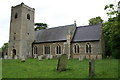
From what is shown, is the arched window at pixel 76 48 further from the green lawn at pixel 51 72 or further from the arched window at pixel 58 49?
the green lawn at pixel 51 72

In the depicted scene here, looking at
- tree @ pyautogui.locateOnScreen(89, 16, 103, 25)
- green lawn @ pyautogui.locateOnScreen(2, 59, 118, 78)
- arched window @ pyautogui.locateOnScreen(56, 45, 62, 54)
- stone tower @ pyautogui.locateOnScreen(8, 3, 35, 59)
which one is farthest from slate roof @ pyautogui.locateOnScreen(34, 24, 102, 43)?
green lawn @ pyautogui.locateOnScreen(2, 59, 118, 78)

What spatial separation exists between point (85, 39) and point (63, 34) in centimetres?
581

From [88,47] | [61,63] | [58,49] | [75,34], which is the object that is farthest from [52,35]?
[61,63]

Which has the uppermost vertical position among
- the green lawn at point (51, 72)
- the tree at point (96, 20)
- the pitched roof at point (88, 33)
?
the tree at point (96, 20)

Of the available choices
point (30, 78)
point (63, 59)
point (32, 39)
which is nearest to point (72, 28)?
point (32, 39)

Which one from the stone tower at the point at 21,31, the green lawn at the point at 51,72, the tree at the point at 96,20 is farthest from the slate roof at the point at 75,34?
the green lawn at the point at 51,72

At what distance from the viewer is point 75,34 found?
31594 mm

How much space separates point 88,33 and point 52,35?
9.13 metres

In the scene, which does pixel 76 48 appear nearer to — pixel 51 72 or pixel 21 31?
pixel 21 31

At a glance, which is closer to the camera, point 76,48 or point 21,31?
point 76,48

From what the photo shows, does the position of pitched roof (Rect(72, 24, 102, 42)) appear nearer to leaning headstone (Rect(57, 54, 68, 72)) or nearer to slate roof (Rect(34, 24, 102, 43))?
slate roof (Rect(34, 24, 102, 43))

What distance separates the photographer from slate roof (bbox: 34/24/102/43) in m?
28.4

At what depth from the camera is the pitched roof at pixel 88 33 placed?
27.8 metres

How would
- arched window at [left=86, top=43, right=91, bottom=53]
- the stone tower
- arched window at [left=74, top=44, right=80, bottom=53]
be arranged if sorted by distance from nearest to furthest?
arched window at [left=86, top=43, right=91, bottom=53]
arched window at [left=74, top=44, right=80, bottom=53]
the stone tower
